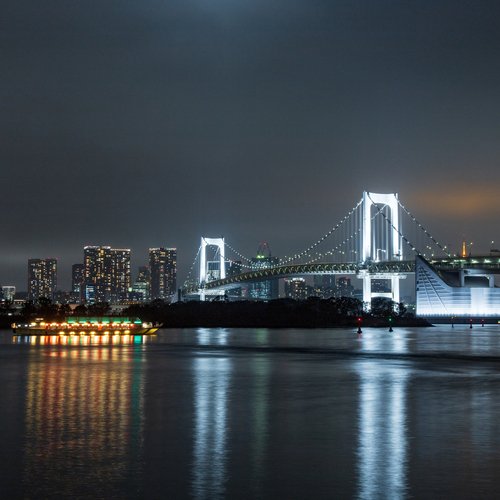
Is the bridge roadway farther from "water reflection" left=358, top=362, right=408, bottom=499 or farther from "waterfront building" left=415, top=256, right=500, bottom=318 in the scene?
"water reflection" left=358, top=362, right=408, bottom=499

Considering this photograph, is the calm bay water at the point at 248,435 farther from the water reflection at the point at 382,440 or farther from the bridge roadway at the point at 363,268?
the bridge roadway at the point at 363,268

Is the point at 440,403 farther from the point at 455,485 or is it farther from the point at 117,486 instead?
the point at 117,486

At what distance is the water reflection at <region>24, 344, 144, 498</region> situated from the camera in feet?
37.7

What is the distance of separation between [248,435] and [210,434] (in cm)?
70

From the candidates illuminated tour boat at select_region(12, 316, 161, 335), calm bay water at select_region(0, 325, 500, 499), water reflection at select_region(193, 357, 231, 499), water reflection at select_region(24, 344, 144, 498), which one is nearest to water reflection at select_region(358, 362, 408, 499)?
calm bay water at select_region(0, 325, 500, 499)

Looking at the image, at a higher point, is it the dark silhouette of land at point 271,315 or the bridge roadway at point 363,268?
the bridge roadway at point 363,268

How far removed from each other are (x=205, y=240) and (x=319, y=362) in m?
114

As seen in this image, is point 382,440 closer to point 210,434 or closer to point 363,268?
point 210,434

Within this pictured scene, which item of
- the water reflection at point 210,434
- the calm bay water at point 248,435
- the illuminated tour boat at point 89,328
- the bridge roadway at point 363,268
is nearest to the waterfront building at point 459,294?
the bridge roadway at point 363,268

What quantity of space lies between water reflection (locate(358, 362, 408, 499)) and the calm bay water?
2 cm

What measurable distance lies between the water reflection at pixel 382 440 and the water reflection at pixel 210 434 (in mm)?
1884

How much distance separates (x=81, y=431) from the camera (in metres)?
15.7

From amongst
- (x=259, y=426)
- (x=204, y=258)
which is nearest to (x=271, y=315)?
(x=204, y=258)

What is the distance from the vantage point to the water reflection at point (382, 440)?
11.2 meters
